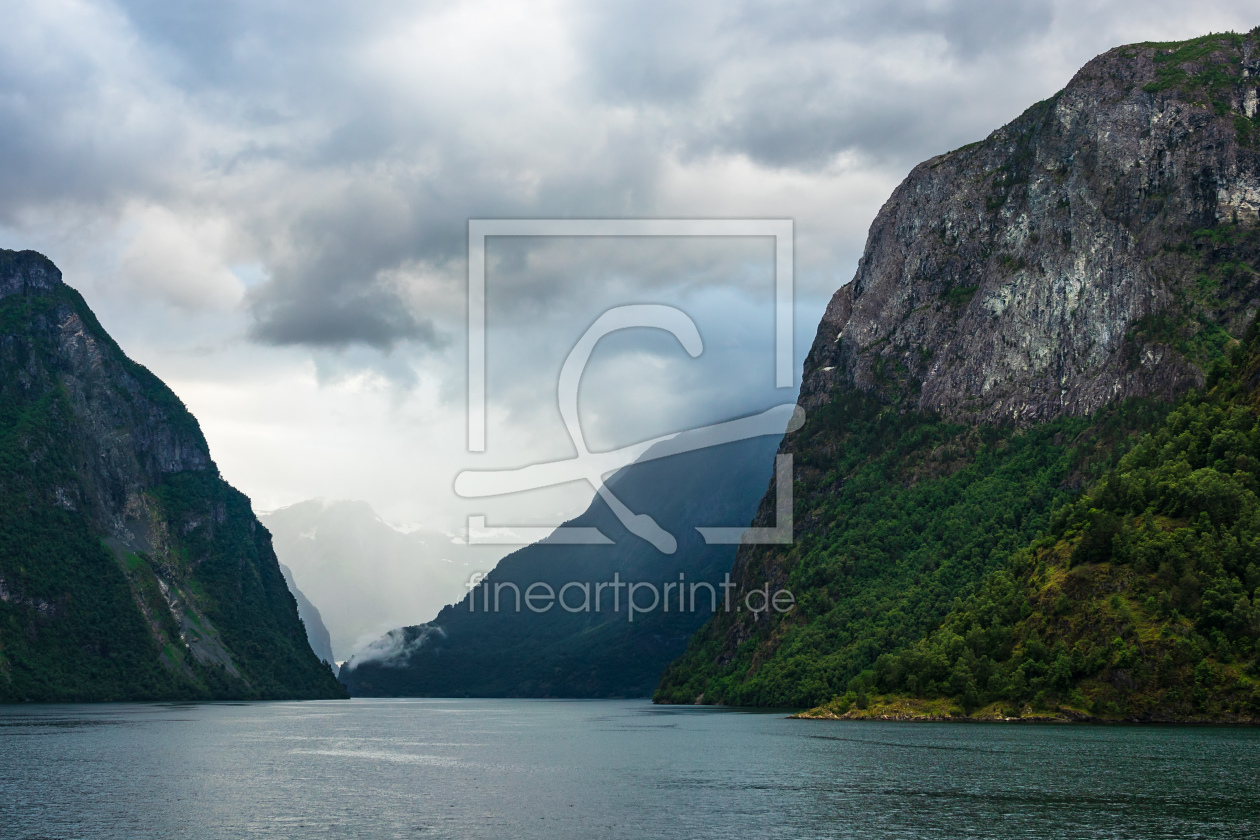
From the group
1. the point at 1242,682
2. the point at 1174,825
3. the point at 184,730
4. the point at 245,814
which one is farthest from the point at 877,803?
the point at 184,730

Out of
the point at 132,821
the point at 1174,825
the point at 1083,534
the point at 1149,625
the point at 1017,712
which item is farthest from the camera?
the point at 1083,534

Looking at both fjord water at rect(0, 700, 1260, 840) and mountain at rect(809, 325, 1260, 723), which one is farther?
mountain at rect(809, 325, 1260, 723)

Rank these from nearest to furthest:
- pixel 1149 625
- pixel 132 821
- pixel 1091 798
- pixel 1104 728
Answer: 1. pixel 132 821
2. pixel 1091 798
3. pixel 1104 728
4. pixel 1149 625

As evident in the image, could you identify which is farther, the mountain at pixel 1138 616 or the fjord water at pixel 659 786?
the mountain at pixel 1138 616

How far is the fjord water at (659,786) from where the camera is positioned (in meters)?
70.1

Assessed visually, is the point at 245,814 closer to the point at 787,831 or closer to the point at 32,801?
the point at 32,801

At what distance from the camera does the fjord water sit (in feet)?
230

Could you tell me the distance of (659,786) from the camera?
307 feet

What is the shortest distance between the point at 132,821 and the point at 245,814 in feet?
24.7

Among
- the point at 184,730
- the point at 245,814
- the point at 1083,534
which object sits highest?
the point at 1083,534

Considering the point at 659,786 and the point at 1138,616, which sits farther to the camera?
the point at 1138,616

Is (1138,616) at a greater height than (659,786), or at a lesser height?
greater

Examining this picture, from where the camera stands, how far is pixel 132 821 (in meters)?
72.6

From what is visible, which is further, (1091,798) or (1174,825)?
(1091,798)
